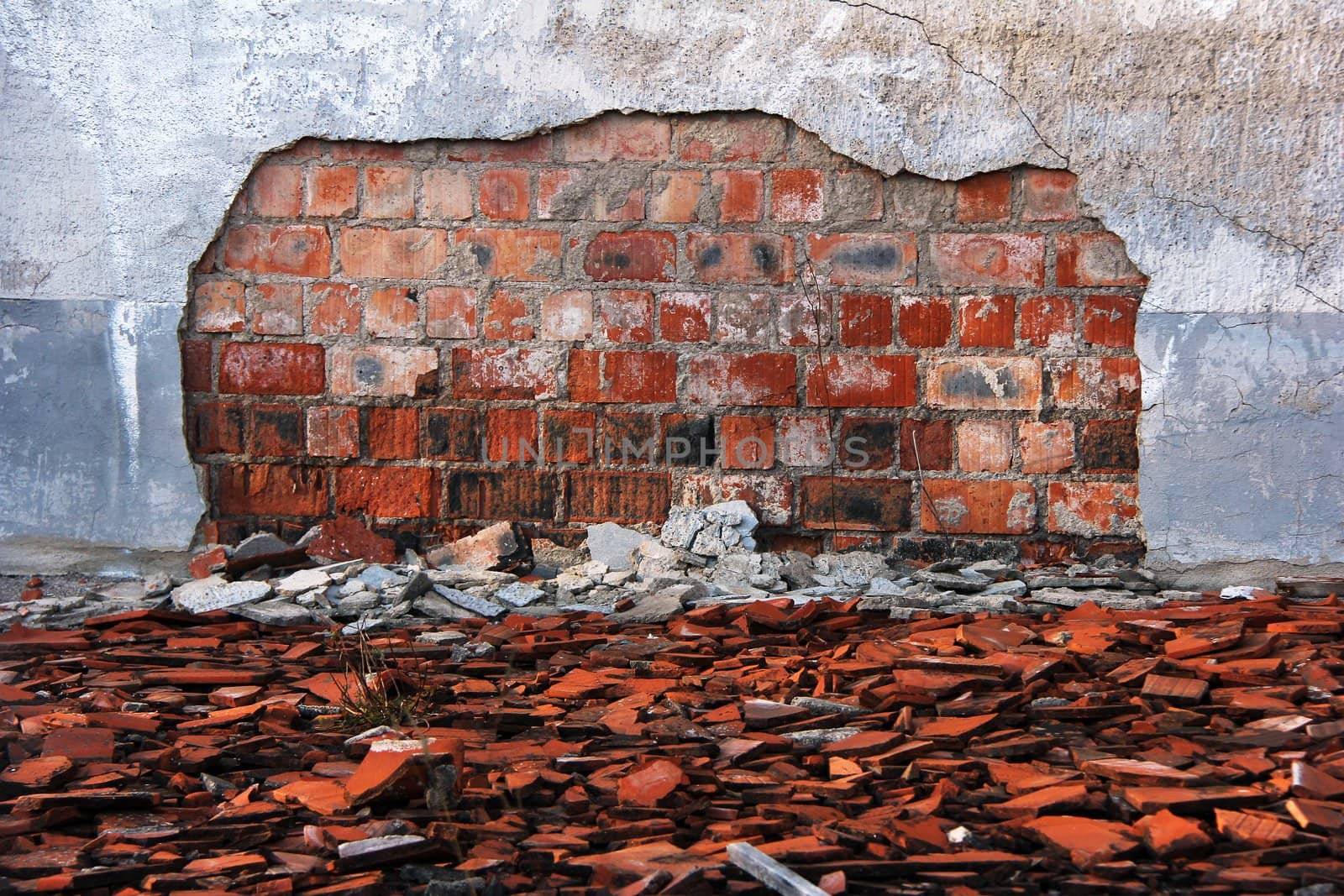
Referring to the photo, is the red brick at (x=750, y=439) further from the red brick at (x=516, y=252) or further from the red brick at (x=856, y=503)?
the red brick at (x=516, y=252)

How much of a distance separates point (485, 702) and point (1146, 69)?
2.57m

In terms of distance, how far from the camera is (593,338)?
3494 mm

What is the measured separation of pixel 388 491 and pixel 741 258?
1.31 meters

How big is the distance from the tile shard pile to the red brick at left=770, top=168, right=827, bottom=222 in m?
1.20

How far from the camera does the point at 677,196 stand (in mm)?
3461

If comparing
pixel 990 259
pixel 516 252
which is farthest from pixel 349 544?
pixel 990 259

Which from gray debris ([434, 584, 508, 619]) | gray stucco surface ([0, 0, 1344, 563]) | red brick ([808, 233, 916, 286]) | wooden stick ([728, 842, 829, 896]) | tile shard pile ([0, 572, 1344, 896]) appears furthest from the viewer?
red brick ([808, 233, 916, 286])

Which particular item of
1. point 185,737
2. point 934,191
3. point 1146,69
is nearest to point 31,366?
point 185,737

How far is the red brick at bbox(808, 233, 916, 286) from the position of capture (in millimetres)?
3420

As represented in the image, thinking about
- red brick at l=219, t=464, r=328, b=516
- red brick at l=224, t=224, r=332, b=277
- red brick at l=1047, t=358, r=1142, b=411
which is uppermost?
red brick at l=224, t=224, r=332, b=277

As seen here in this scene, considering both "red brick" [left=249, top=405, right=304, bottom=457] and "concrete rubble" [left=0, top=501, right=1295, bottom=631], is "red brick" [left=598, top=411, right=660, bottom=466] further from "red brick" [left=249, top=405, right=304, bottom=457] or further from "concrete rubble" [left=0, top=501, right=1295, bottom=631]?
"red brick" [left=249, top=405, right=304, bottom=457]

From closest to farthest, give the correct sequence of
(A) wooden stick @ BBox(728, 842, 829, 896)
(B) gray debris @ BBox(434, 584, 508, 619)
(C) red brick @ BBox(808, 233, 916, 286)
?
(A) wooden stick @ BBox(728, 842, 829, 896), (B) gray debris @ BBox(434, 584, 508, 619), (C) red brick @ BBox(808, 233, 916, 286)

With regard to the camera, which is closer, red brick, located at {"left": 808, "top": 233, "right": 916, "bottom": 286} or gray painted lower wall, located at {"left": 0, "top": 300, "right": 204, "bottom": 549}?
red brick, located at {"left": 808, "top": 233, "right": 916, "bottom": 286}

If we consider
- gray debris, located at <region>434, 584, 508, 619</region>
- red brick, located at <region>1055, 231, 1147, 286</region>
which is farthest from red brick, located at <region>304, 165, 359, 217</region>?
red brick, located at <region>1055, 231, 1147, 286</region>
